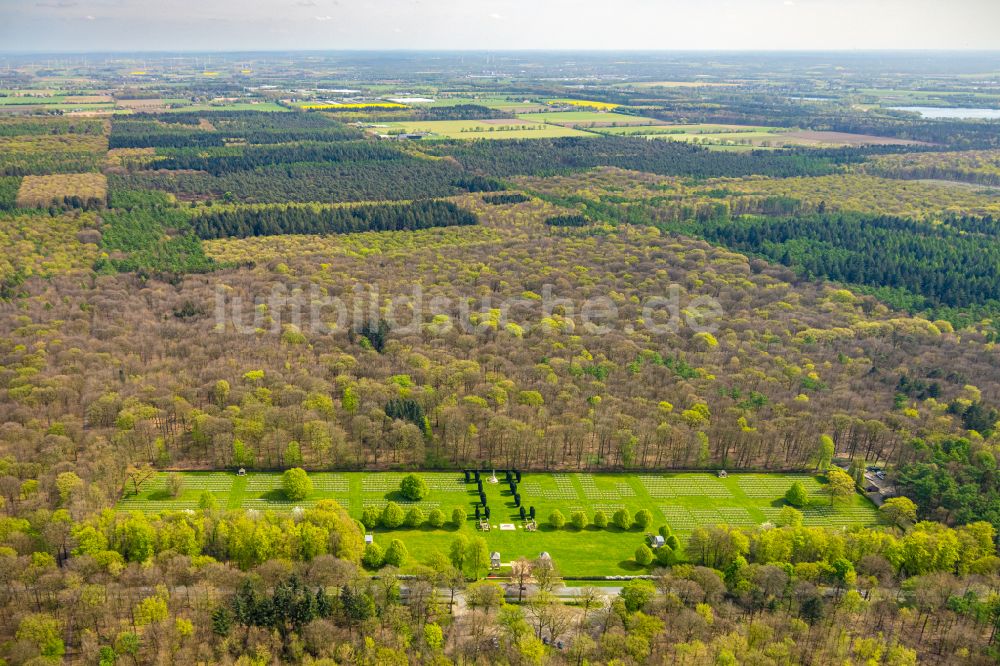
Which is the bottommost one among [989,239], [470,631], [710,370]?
[470,631]

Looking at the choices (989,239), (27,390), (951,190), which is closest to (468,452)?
(27,390)

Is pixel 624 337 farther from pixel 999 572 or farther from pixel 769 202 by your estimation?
pixel 769 202

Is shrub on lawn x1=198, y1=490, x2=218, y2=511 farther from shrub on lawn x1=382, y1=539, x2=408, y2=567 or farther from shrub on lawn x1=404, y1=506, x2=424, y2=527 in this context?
shrub on lawn x1=404, y1=506, x2=424, y2=527

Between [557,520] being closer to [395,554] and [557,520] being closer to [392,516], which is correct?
[392,516]

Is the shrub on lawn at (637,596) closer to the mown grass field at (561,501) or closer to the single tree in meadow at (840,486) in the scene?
the mown grass field at (561,501)

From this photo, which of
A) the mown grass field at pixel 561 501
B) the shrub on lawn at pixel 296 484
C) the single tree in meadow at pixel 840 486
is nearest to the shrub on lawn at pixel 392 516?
the mown grass field at pixel 561 501

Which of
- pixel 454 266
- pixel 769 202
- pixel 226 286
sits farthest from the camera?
pixel 769 202

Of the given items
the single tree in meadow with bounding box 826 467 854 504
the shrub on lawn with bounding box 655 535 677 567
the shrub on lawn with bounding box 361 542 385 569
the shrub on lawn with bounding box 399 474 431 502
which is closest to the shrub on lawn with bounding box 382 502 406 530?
the shrub on lawn with bounding box 399 474 431 502
